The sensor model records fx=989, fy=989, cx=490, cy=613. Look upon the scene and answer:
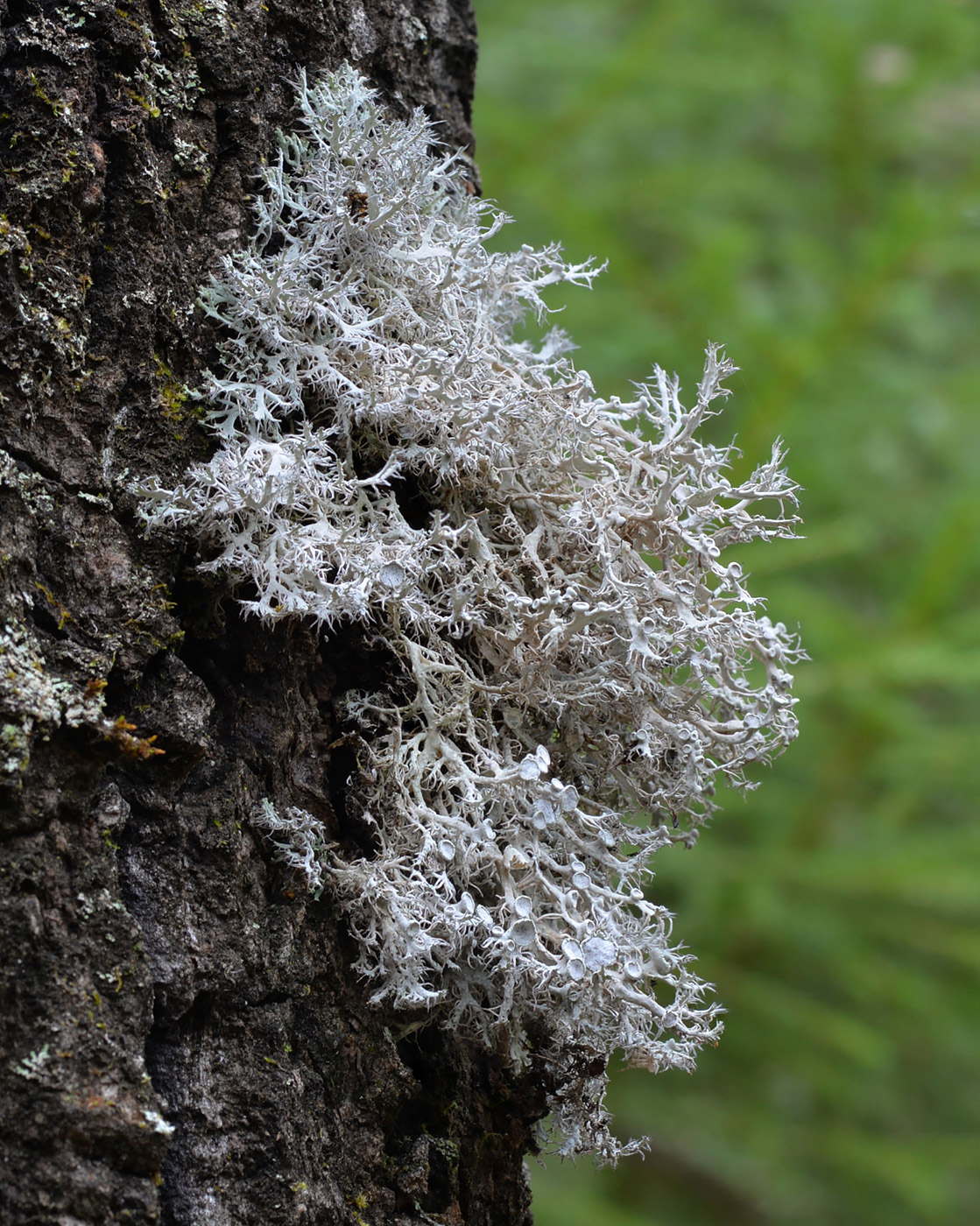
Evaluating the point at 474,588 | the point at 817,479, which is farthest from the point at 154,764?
the point at 817,479

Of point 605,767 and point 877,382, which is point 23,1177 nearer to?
point 605,767

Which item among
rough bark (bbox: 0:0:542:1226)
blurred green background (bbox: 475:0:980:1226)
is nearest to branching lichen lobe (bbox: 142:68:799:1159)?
rough bark (bbox: 0:0:542:1226)

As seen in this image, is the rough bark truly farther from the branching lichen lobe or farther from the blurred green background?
the blurred green background

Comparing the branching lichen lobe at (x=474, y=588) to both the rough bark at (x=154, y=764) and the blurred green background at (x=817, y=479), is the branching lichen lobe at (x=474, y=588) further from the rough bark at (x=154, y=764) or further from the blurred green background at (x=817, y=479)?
the blurred green background at (x=817, y=479)

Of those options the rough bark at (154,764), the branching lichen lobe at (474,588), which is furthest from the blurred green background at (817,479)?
the rough bark at (154,764)

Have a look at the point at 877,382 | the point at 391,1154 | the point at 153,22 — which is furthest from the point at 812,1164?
the point at 153,22

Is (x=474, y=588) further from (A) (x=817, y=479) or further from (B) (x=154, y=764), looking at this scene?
(A) (x=817, y=479)
